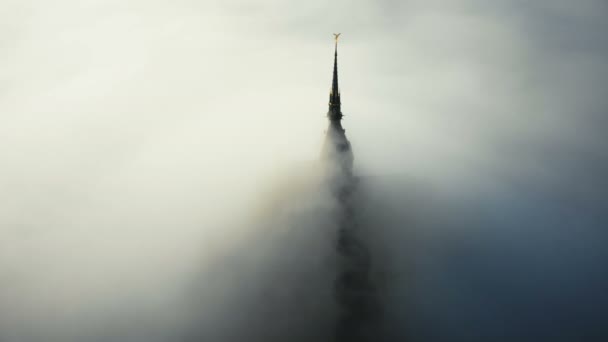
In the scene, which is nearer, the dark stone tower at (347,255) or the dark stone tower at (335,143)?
the dark stone tower at (347,255)

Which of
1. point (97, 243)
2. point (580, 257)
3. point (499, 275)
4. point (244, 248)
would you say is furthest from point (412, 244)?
point (97, 243)

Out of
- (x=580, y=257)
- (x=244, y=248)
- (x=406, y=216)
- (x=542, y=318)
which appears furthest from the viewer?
(x=580, y=257)

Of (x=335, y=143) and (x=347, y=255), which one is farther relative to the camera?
(x=335, y=143)

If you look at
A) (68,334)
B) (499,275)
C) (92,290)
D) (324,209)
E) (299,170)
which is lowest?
(68,334)

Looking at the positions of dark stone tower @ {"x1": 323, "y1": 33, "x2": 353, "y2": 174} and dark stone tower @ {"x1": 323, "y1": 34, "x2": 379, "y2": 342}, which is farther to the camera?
dark stone tower @ {"x1": 323, "y1": 33, "x2": 353, "y2": 174}

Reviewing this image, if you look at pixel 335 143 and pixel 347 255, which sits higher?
pixel 335 143

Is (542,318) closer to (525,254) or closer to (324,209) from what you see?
(525,254)

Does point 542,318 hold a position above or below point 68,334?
above

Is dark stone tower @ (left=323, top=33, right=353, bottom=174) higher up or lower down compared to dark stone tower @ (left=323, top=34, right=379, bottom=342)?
higher up

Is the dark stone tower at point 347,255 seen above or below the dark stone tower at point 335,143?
below

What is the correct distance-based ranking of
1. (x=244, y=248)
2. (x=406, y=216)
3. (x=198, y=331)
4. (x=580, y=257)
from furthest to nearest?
(x=580, y=257), (x=406, y=216), (x=244, y=248), (x=198, y=331)

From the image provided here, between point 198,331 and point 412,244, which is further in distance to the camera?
point 412,244
